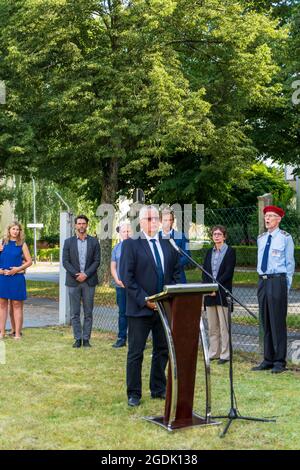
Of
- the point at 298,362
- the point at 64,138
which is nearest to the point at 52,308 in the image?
the point at 64,138

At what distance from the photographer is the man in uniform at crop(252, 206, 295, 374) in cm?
855

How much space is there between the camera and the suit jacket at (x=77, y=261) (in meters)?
10.7

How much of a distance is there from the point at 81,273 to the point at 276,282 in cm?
335

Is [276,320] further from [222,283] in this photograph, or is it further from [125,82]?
[125,82]

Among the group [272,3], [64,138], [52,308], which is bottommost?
[52,308]

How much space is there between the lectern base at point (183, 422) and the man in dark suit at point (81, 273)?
4.55 m

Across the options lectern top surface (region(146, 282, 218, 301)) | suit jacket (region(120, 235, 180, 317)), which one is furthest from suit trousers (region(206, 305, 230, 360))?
lectern top surface (region(146, 282, 218, 301))

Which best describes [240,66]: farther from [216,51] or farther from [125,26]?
[125,26]

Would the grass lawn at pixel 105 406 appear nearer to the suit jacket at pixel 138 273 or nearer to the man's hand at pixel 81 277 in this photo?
the suit jacket at pixel 138 273

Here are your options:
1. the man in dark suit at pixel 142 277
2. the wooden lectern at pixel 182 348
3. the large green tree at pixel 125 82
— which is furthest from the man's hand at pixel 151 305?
the large green tree at pixel 125 82

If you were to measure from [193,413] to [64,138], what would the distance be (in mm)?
15838

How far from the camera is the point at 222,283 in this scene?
9.15 m

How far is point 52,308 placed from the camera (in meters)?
17.3
